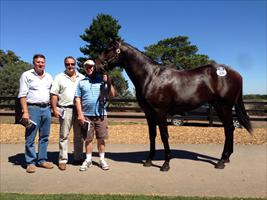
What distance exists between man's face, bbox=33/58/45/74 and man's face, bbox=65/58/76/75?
1.35ft

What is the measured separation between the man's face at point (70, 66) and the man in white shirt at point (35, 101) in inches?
13.9

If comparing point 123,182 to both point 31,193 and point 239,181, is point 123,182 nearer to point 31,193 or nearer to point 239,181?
point 31,193

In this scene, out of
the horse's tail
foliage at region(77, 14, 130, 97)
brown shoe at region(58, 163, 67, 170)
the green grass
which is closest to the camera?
the green grass

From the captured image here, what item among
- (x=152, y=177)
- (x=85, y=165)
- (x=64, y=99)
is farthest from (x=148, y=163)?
(x=64, y=99)

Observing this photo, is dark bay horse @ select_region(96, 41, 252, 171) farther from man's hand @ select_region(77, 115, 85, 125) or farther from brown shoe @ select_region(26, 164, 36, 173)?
brown shoe @ select_region(26, 164, 36, 173)

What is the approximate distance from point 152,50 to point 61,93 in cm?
3496

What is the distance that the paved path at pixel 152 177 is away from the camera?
463 centimetres

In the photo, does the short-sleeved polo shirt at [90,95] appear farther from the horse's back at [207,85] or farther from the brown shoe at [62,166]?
the horse's back at [207,85]

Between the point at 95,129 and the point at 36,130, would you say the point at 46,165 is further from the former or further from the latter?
the point at 95,129

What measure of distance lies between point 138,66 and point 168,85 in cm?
65

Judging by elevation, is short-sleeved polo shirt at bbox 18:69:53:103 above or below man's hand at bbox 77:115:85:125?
above

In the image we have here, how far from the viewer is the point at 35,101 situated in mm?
5566

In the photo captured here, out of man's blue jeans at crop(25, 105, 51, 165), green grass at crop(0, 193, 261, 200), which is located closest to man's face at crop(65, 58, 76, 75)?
man's blue jeans at crop(25, 105, 51, 165)

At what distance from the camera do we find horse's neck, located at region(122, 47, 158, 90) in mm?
5773
